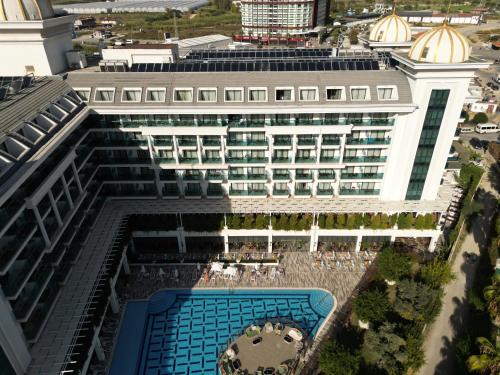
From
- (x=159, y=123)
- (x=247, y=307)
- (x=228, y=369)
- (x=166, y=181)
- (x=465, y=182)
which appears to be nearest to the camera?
(x=228, y=369)

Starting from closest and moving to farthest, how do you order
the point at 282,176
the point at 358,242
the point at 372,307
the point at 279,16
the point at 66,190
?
the point at 372,307, the point at 66,190, the point at 282,176, the point at 358,242, the point at 279,16

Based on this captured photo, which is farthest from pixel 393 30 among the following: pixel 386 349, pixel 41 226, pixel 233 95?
pixel 41 226

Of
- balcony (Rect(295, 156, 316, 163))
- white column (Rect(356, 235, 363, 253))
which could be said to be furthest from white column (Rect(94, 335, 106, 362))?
white column (Rect(356, 235, 363, 253))

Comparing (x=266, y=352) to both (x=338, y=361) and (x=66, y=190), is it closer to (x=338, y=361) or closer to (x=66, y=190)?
(x=338, y=361)

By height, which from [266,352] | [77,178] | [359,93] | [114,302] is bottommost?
[266,352]

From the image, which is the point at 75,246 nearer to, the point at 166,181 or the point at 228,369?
the point at 166,181

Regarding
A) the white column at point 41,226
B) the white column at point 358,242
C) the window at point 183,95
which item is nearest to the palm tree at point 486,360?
the white column at point 358,242

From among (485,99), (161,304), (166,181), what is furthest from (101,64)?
(485,99)
